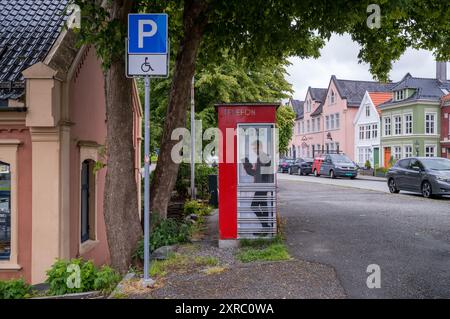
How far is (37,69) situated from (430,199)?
13.7 meters

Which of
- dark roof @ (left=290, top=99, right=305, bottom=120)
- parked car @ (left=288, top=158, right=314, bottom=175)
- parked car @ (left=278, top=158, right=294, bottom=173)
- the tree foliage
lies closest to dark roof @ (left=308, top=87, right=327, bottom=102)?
dark roof @ (left=290, top=99, right=305, bottom=120)


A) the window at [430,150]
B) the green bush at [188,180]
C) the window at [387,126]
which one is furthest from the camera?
the window at [387,126]

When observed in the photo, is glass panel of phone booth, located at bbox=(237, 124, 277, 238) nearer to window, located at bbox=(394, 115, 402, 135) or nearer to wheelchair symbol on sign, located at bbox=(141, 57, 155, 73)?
wheelchair symbol on sign, located at bbox=(141, 57, 155, 73)

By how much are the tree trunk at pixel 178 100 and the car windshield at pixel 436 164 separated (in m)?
12.2

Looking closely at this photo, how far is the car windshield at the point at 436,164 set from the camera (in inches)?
683

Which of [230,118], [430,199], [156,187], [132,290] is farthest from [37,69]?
[430,199]

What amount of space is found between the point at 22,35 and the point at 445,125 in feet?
132

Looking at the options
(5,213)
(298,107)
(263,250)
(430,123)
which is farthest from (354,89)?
(263,250)

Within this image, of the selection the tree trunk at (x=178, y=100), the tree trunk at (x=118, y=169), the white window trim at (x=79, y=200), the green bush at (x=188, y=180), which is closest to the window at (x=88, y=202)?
the white window trim at (x=79, y=200)

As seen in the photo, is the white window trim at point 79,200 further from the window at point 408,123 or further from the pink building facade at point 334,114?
the pink building facade at point 334,114

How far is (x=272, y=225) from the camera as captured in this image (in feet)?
27.1

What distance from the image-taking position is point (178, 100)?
8750 millimetres
